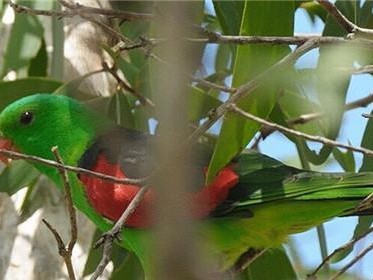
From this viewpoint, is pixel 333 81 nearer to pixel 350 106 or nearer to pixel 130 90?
pixel 350 106

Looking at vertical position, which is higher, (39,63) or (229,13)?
(229,13)

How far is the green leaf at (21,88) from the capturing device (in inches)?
69.5

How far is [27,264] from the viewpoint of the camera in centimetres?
185

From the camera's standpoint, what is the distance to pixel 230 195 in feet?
4.62

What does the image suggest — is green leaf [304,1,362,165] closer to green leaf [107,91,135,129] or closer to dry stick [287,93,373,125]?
dry stick [287,93,373,125]

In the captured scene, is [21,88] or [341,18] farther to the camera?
[21,88]

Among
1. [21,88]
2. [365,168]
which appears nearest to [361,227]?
[365,168]

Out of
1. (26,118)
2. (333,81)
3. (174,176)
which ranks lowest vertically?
(26,118)

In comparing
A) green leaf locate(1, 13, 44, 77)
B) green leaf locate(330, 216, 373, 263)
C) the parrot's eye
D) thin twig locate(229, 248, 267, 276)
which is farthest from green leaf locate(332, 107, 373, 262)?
green leaf locate(1, 13, 44, 77)

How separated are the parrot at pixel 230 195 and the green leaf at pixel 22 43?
12.8 inches

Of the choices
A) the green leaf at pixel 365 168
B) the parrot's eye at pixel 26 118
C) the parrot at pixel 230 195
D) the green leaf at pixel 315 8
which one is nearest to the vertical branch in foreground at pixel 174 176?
the parrot at pixel 230 195

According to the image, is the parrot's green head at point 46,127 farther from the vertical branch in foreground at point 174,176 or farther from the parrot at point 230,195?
the vertical branch in foreground at point 174,176

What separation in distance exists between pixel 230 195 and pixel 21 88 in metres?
0.61

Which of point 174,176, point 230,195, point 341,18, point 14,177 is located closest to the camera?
point 174,176
